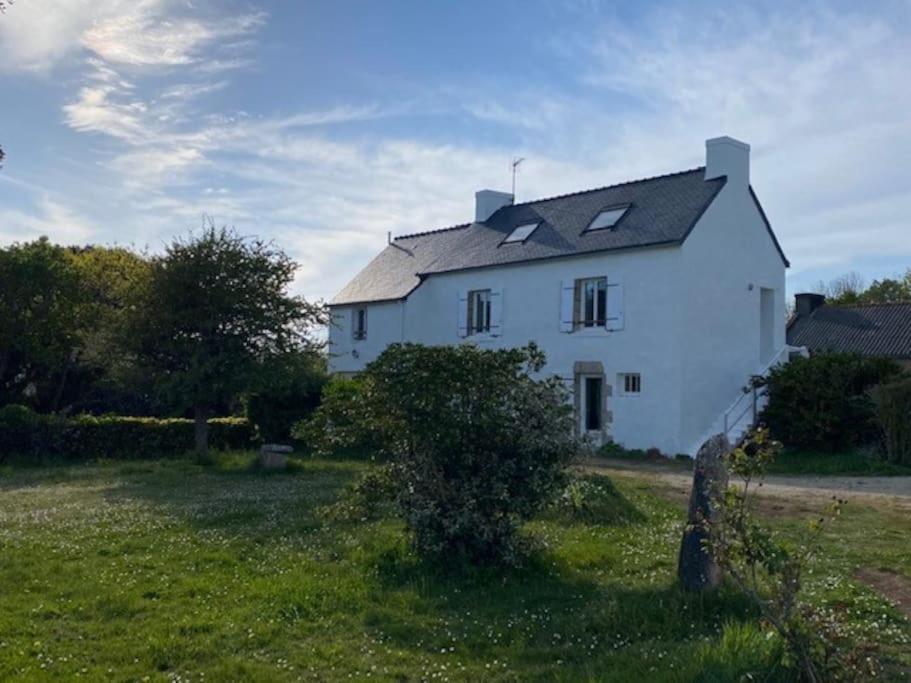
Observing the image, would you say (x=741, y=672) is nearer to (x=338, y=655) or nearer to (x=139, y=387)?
(x=338, y=655)

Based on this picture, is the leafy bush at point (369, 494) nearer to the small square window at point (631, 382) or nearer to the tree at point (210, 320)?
the tree at point (210, 320)

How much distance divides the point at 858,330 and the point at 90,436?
2609 cm

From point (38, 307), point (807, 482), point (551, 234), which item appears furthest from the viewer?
point (551, 234)

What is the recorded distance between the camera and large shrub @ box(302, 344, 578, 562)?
7.82 metres

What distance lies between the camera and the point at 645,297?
2191 centimetres

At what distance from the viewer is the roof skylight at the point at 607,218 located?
2392cm

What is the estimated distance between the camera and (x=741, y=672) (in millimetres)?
4566

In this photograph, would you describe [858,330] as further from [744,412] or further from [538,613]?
[538,613]

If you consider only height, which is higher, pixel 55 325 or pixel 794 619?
pixel 55 325

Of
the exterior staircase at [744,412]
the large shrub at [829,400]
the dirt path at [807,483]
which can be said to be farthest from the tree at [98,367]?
the large shrub at [829,400]

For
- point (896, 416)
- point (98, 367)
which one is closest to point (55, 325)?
point (98, 367)

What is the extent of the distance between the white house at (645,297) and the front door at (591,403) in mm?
33

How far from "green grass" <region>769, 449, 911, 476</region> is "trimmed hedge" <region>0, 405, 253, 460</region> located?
1331 cm

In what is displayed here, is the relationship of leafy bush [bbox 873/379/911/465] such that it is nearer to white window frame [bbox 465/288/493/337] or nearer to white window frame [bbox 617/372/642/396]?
white window frame [bbox 617/372/642/396]
